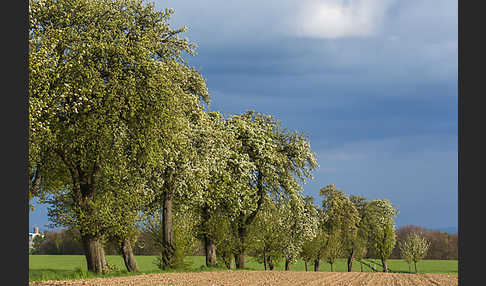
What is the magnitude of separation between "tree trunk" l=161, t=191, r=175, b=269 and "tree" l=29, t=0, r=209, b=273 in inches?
217

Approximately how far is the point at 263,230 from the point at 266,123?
10590 millimetres

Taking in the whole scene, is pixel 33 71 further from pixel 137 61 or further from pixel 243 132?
pixel 243 132

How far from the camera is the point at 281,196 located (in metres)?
45.8

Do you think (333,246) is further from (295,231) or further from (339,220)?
(295,231)

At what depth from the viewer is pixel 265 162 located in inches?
1763

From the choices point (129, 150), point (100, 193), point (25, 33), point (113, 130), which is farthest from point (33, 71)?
point (100, 193)

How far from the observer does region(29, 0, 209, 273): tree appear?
86.0 feet

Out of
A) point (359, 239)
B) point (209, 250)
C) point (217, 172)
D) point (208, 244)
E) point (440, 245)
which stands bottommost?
point (440, 245)

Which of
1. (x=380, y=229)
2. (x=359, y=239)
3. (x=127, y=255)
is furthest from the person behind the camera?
(x=380, y=229)

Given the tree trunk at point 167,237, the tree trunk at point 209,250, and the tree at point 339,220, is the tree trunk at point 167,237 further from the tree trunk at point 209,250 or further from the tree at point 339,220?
the tree at point 339,220

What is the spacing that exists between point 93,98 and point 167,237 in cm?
1324

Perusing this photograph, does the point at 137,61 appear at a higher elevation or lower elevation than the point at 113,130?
higher

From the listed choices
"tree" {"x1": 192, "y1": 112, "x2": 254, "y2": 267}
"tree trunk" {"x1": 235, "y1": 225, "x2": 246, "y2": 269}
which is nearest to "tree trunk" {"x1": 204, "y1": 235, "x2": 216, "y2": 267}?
"tree" {"x1": 192, "y1": 112, "x2": 254, "y2": 267}

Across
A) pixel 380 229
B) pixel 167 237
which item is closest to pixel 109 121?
pixel 167 237
